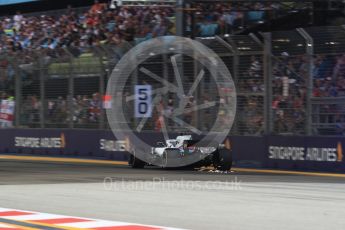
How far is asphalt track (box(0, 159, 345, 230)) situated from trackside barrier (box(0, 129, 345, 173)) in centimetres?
190

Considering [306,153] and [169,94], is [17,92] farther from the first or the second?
[306,153]

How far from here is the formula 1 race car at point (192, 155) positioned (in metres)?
15.8

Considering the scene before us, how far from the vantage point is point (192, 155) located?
1590 cm

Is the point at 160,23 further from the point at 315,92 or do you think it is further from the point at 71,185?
the point at 71,185

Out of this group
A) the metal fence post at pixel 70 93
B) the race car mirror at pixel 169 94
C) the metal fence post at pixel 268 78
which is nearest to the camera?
the metal fence post at pixel 268 78

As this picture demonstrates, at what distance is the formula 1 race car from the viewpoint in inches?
623

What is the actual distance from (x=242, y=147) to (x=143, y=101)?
3928mm

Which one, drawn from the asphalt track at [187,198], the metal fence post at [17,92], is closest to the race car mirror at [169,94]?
the asphalt track at [187,198]

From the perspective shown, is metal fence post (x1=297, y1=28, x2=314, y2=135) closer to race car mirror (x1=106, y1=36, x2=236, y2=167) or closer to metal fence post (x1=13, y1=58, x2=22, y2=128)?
race car mirror (x1=106, y1=36, x2=236, y2=167)

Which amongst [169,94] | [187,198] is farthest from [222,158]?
[187,198]

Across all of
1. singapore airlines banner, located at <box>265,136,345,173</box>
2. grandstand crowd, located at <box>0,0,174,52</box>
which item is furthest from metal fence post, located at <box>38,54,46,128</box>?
singapore airlines banner, located at <box>265,136,345,173</box>

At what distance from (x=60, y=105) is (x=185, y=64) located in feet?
18.5

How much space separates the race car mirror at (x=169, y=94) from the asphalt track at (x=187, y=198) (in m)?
3.81

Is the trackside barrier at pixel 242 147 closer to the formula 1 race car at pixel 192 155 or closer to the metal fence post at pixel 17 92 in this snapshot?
the metal fence post at pixel 17 92
